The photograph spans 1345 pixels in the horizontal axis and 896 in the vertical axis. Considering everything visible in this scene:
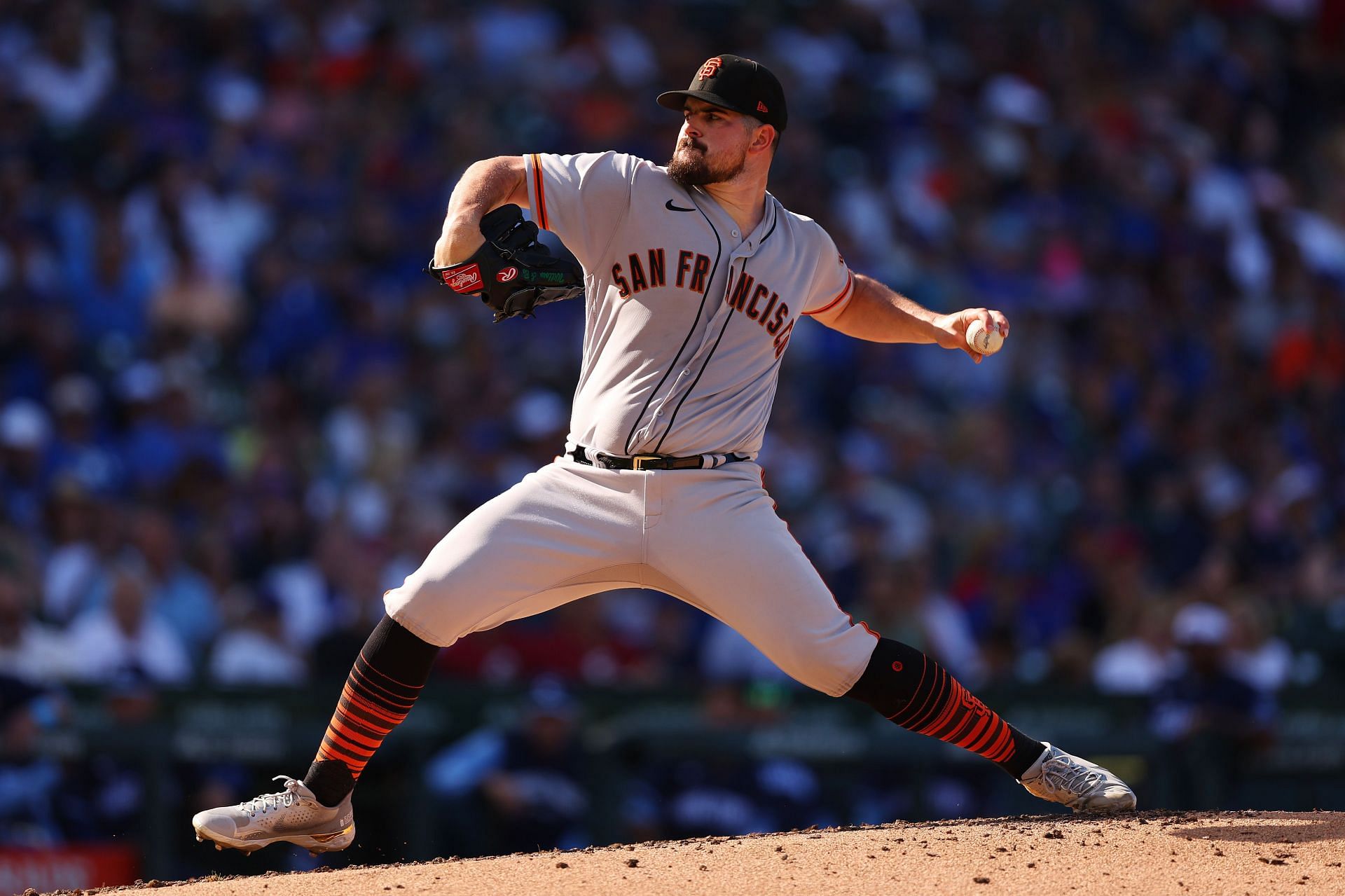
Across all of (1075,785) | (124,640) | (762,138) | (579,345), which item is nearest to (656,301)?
(762,138)

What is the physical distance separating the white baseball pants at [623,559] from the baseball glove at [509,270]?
0.49 m

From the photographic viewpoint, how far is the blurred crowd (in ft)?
26.9

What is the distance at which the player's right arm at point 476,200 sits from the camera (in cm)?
372

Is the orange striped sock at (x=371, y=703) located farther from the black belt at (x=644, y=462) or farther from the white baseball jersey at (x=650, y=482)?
the black belt at (x=644, y=462)

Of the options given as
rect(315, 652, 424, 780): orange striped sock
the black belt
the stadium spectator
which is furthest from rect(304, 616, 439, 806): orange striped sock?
the stadium spectator

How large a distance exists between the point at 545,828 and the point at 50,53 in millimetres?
5993

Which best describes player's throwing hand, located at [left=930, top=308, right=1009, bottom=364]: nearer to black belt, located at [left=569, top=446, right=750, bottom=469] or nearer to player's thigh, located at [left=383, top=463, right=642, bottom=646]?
black belt, located at [left=569, top=446, right=750, bottom=469]

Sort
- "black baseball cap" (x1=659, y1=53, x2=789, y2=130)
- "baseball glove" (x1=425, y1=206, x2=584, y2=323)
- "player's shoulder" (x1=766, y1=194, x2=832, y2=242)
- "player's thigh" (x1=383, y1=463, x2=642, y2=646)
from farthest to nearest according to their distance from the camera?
1. "player's shoulder" (x1=766, y1=194, x2=832, y2=242)
2. "black baseball cap" (x1=659, y1=53, x2=789, y2=130)
3. "player's thigh" (x1=383, y1=463, x2=642, y2=646)
4. "baseball glove" (x1=425, y1=206, x2=584, y2=323)

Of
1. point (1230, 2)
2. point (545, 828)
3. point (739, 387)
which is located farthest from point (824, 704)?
point (1230, 2)

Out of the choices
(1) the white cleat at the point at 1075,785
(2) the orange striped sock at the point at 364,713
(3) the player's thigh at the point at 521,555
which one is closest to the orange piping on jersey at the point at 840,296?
(3) the player's thigh at the point at 521,555

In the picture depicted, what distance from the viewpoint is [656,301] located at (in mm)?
4074

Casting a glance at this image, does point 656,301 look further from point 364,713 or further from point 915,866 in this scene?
point 915,866

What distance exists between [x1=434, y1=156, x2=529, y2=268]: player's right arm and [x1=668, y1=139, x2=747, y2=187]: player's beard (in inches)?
15.3

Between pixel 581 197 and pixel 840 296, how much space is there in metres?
0.85
